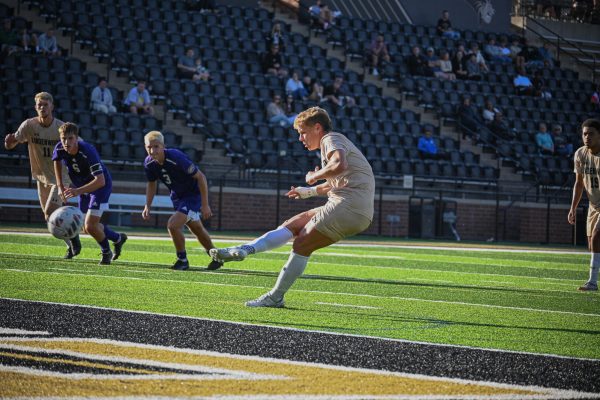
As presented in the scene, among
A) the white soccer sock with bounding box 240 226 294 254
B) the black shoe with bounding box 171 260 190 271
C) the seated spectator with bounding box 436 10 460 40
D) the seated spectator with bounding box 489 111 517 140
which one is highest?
the seated spectator with bounding box 436 10 460 40

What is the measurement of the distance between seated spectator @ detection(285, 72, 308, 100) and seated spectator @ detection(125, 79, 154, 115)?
451 cm

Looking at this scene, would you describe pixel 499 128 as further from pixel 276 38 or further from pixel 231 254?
pixel 231 254

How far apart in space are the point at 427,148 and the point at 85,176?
62.8 ft

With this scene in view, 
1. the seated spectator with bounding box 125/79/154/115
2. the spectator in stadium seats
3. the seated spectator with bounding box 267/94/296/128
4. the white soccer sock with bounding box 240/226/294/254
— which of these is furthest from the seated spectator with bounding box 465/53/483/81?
the white soccer sock with bounding box 240/226/294/254

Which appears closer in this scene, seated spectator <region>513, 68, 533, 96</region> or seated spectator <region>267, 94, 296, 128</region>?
seated spectator <region>267, 94, 296, 128</region>

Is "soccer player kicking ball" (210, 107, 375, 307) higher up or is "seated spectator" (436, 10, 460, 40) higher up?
"seated spectator" (436, 10, 460, 40)

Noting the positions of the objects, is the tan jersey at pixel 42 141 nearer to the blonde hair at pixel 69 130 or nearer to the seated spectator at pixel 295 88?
the blonde hair at pixel 69 130

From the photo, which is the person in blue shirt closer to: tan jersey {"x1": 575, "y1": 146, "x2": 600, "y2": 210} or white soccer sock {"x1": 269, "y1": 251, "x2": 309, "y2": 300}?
white soccer sock {"x1": 269, "y1": 251, "x2": 309, "y2": 300}

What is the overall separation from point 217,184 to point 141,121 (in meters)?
2.42

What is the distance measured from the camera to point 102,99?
27.7 meters

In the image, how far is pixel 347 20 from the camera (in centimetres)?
A: 3759

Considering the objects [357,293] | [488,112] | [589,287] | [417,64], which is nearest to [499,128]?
[488,112]

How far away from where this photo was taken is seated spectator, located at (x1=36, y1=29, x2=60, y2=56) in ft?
94.5

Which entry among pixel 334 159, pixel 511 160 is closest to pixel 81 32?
pixel 511 160
